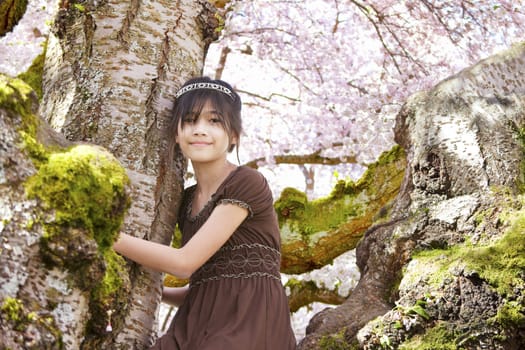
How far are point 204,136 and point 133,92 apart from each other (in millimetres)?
349

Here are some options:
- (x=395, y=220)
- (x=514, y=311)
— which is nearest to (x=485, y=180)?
(x=395, y=220)

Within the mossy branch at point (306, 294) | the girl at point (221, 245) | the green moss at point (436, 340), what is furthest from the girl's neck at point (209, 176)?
the mossy branch at point (306, 294)

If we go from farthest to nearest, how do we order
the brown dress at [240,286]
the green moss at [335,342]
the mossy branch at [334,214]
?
the mossy branch at [334,214] → the brown dress at [240,286] → the green moss at [335,342]

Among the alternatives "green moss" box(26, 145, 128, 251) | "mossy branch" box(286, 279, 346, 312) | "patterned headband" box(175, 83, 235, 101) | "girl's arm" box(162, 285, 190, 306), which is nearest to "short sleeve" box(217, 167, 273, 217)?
"patterned headband" box(175, 83, 235, 101)

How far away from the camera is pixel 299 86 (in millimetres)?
8445

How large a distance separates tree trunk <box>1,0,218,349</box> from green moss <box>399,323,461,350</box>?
931mm

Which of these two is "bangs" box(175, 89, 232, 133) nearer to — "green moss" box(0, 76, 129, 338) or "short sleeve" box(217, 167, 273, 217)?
"short sleeve" box(217, 167, 273, 217)

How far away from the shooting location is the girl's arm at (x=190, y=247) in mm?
1987

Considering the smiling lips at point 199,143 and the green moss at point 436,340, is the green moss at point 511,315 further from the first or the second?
the smiling lips at point 199,143

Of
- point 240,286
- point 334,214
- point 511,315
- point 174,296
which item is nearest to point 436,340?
point 511,315

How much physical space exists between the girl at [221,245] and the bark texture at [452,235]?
266 mm

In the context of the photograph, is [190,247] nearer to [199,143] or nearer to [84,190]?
[199,143]

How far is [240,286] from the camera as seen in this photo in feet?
7.72

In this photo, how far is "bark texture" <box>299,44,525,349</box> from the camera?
5.72ft
